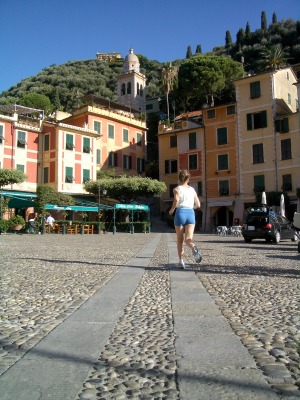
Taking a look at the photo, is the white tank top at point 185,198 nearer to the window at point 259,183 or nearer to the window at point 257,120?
the window at point 259,183

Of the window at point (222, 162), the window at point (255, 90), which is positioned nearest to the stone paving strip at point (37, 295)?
the window at point (222, 162)

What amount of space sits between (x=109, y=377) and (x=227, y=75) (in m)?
57.0

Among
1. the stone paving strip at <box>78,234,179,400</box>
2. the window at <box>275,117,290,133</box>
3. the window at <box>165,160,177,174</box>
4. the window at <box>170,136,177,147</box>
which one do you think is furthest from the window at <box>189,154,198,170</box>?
the stone paving strip at <box>78,234,179,400</box>

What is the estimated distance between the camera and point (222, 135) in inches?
1610

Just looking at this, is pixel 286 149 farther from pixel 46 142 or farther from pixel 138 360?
pixel 138 360

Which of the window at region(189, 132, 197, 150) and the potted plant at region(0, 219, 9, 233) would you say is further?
the window at region(189, 132, 197, 150)

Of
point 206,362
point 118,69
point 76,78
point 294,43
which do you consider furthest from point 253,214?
point 118,69

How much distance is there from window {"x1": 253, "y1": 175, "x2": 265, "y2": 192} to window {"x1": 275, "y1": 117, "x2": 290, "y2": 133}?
4612 millimetres

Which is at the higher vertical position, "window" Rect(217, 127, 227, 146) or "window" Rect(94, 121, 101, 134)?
"window" Rect(94, 121, 101, 134)

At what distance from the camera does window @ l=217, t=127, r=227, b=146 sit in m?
40.7

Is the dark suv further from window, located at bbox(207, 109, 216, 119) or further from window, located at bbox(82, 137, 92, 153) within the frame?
window, located at bbox(82, 137, 92, 153)

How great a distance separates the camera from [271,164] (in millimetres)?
36625

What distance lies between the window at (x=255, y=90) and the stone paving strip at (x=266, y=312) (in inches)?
1334

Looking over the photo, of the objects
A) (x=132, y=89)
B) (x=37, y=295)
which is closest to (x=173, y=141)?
(x=132, y=89)
